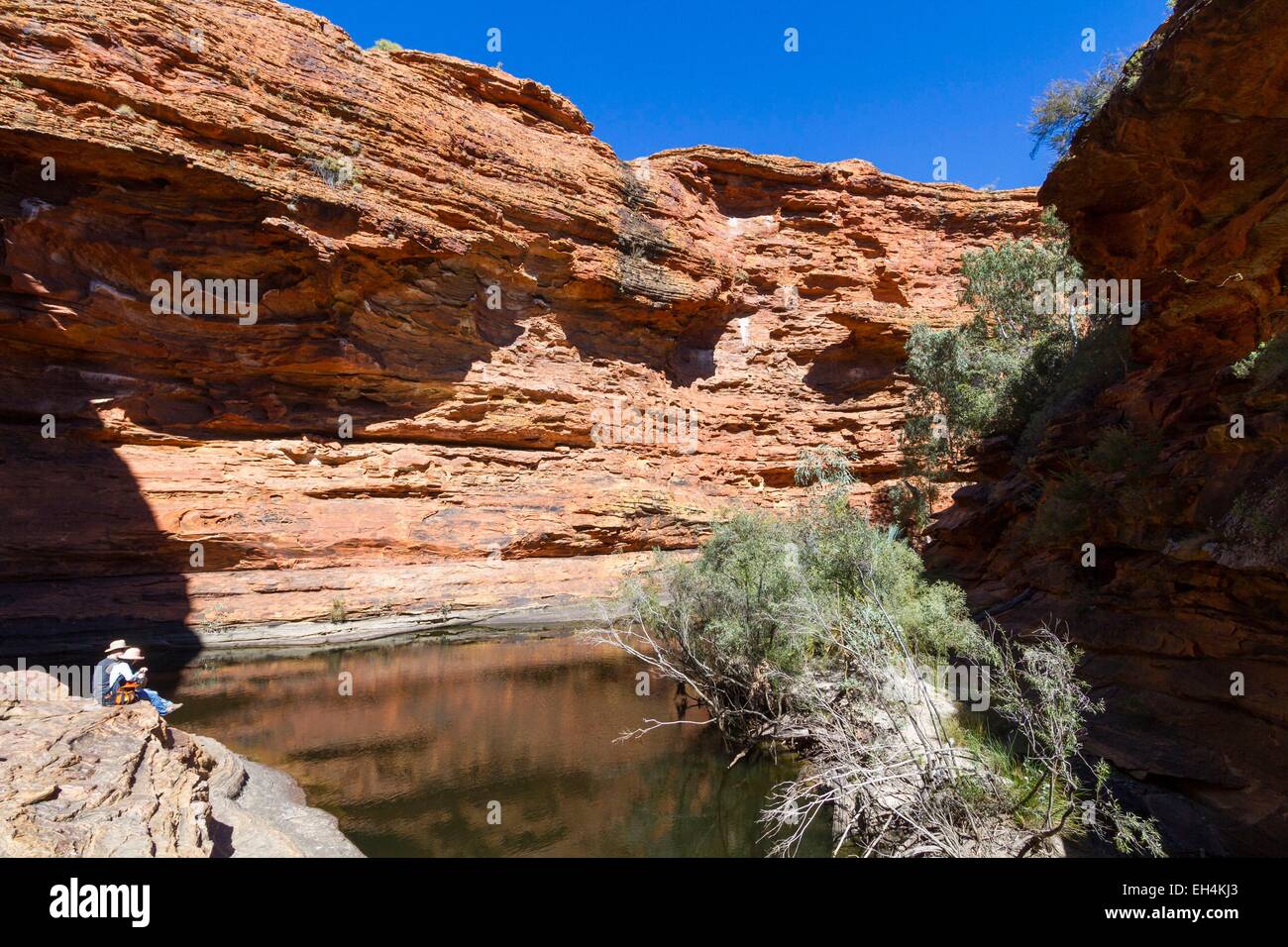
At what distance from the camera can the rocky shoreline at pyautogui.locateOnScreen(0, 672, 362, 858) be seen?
3.62 meters

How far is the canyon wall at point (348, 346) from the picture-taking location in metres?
18.6

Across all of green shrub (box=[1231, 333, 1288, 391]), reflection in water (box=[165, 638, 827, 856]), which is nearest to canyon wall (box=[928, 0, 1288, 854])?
green shrub (box=[1231, 333, 1288, 391])

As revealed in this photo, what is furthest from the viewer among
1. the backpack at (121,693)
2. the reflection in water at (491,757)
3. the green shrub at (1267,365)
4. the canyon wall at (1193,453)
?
the reflection in water at (491,757)

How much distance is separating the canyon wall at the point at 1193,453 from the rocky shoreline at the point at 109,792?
26.0 ft

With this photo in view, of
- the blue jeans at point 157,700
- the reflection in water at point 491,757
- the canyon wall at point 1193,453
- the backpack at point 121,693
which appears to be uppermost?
the canyon wall at point 1193,453

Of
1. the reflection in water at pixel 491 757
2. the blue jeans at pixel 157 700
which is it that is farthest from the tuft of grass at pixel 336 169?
the blue jeans at pixel 157 700

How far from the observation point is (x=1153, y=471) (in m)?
→ 8.57

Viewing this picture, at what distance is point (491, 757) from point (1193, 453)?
10.8 meters

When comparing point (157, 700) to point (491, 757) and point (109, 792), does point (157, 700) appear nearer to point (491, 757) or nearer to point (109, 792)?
point (109, 792)

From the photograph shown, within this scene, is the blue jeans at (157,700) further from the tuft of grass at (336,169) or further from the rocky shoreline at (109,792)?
the tuft of grass at (336,169)

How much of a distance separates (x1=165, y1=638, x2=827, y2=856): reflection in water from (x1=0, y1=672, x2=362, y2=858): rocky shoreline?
5.43 feet

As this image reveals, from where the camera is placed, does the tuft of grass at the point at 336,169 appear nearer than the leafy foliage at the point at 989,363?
No

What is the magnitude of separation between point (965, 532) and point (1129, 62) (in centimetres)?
1050

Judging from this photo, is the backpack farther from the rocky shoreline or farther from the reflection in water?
the reflection in water
